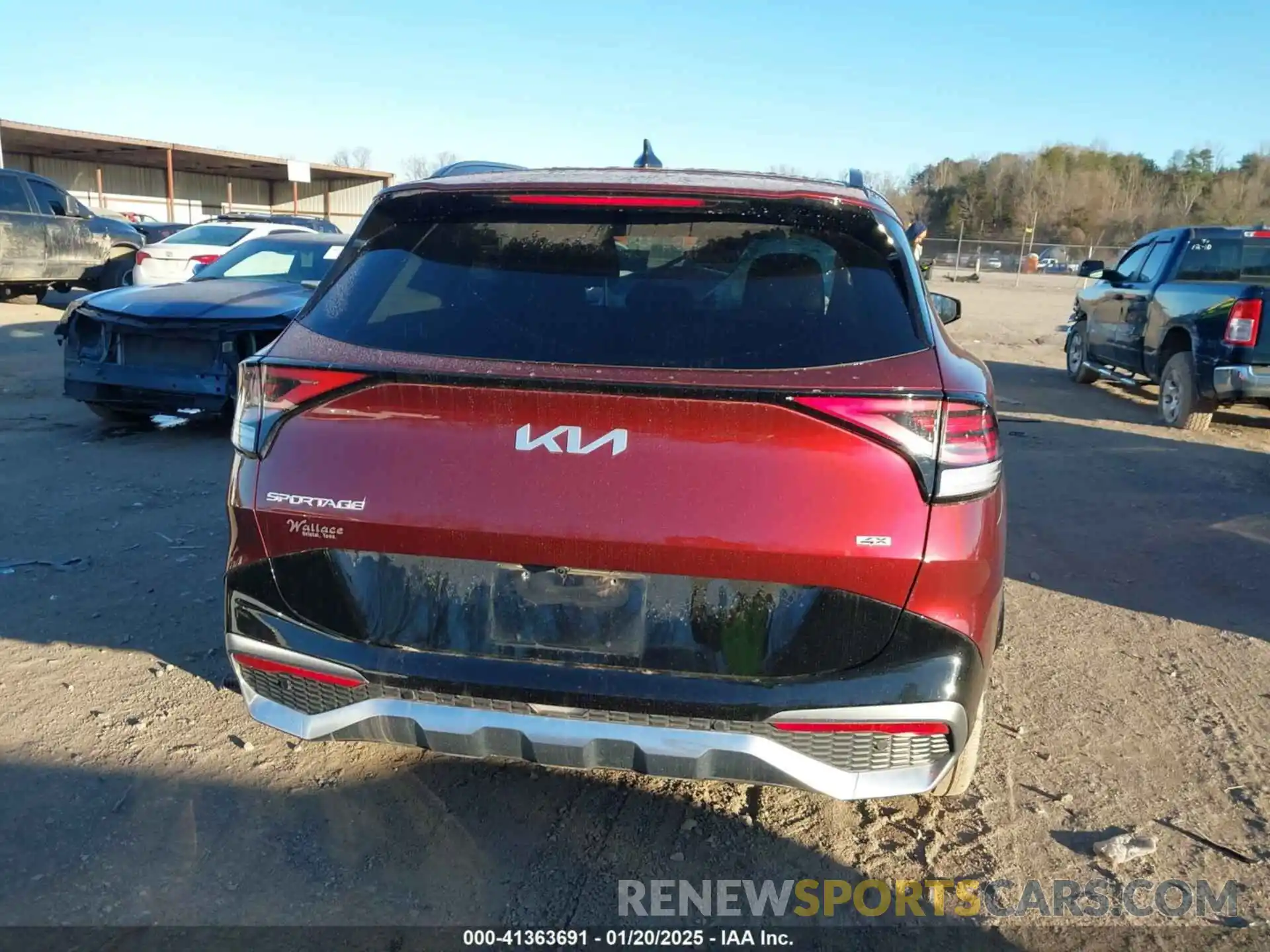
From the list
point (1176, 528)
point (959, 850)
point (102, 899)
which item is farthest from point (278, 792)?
point (1176, 528)

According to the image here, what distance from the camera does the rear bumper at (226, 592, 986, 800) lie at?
7.36 feet

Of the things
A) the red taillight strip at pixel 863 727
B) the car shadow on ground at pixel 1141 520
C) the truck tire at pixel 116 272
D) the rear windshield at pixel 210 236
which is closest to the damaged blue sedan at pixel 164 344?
the car shadow on ground at pixel 1141 520

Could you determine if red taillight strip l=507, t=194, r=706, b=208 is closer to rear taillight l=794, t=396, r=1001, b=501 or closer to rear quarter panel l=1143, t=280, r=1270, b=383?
rear taillight l=794, t=396, r=1001, b=501

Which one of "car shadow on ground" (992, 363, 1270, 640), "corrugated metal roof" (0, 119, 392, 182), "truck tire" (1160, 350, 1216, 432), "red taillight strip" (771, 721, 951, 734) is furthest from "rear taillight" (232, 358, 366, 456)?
"corrugated metal roof" (0, 119, 392, 182)

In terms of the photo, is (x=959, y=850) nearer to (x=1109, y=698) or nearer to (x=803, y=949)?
(x=803, y=949)

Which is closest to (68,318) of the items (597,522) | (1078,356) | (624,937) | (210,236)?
(597,522)

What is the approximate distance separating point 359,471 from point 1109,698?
302cm

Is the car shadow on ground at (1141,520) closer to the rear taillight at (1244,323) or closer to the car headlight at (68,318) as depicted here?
the rear taillight at (1244,323)

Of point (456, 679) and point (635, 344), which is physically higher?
point (635, 344)

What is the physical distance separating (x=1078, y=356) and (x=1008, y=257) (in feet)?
159

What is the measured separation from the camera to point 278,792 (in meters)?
2.94

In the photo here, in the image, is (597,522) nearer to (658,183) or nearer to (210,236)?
(658,183)

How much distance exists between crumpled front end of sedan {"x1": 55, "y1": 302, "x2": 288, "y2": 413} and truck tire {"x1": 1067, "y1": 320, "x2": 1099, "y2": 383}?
375 inches

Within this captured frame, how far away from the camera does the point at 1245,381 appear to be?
26.3ft
